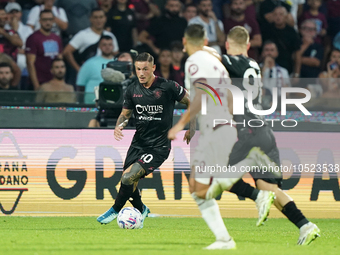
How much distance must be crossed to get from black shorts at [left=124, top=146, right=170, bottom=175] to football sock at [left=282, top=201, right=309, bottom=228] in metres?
2.09

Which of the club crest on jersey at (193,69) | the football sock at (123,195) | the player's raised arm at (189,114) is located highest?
the club crest on jersey at (193,69)

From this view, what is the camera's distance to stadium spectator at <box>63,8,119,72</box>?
12.3 m

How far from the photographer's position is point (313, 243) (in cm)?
681

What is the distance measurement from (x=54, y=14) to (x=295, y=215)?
763cm

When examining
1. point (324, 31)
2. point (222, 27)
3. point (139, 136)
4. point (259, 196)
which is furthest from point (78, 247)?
point (324, 31)

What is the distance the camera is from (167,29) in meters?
12.9

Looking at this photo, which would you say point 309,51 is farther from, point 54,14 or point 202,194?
point 202,194

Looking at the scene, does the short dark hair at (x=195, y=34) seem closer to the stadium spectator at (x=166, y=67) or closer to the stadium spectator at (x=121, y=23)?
the stadium spectator at (x=166, y=67)

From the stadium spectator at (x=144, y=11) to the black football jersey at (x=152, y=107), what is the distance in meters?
5.19

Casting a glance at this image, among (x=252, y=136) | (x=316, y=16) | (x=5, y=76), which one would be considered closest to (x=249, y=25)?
(x=316, y=16)

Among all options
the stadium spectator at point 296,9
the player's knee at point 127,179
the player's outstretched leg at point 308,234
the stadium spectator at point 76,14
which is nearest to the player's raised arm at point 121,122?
the player's knee at point 127,179

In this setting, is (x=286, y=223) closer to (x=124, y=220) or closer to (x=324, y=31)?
(x=124, y=220)

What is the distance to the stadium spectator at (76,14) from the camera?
1269 centimetres

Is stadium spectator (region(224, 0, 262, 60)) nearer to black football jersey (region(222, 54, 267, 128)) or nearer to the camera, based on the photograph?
the camera
